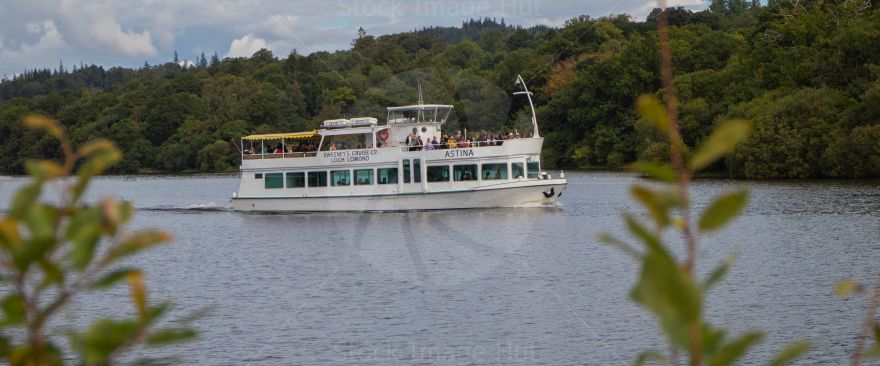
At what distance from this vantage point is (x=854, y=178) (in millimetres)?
65938

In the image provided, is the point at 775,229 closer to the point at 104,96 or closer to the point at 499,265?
the point at 499,265

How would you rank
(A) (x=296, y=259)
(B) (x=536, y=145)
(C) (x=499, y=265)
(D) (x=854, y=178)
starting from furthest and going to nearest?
(D) (x=854, y=178) → (B) (x=536, y=145) → (A) (x=296, y=259) → (C) (x=499, y=265)

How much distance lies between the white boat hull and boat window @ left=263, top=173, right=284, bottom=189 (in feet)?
3.34

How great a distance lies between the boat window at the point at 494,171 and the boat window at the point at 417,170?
2.68 metres

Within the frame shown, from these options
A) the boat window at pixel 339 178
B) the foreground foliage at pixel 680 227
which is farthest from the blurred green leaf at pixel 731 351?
the boat window at pixel 339 178

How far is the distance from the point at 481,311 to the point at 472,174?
2376cm

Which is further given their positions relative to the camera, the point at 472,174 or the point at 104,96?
the point at 104,96

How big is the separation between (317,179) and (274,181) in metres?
2.13

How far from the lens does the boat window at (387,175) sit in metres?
48.1

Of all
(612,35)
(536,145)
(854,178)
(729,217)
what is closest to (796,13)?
(854,178)

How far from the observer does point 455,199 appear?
47.5 m

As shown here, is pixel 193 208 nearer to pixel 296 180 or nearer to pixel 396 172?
pixel 296 180

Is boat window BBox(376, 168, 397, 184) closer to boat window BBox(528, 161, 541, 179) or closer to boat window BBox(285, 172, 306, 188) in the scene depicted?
boat window BBox(285, 172, 306, 188)

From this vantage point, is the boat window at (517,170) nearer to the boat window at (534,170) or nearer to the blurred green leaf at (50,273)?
the boat window at (534,170)
